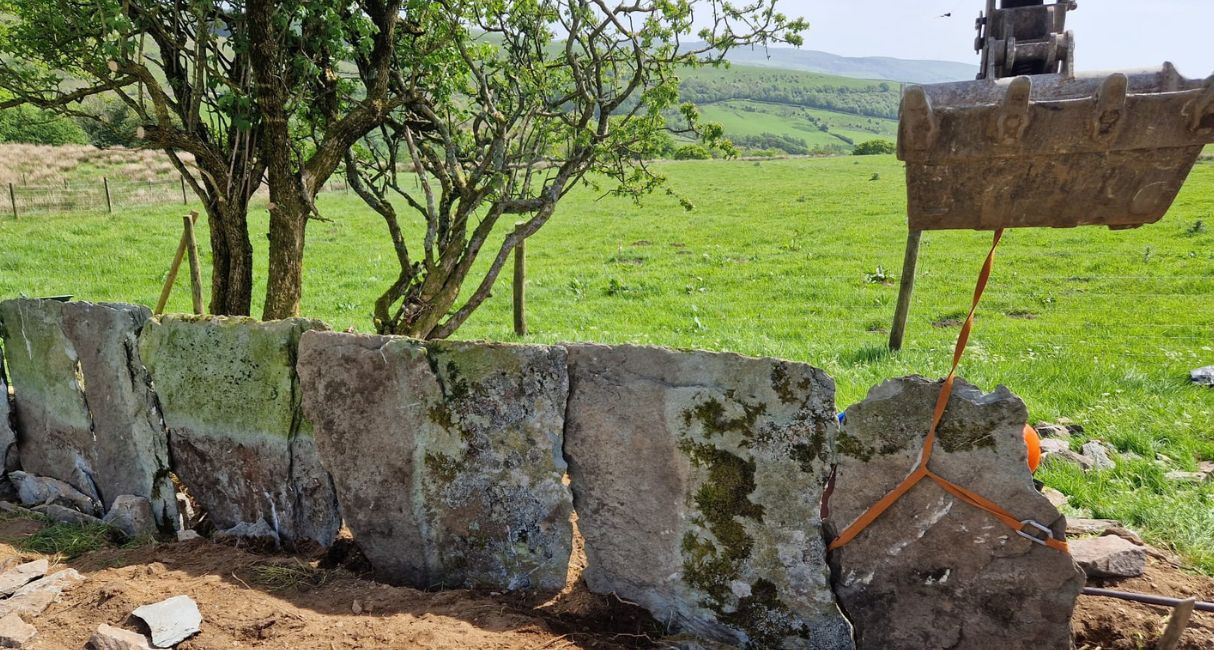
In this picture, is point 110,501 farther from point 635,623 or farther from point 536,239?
point 536,239

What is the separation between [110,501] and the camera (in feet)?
16.5

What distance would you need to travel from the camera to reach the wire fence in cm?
2042

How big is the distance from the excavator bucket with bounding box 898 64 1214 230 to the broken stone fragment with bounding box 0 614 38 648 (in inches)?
164

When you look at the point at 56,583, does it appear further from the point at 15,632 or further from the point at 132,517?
the point at 132,517

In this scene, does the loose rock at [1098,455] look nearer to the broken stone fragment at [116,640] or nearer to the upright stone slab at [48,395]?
the broken stone fragment at [116,640]

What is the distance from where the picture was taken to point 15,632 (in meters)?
3.61

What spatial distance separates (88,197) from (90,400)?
2040cm

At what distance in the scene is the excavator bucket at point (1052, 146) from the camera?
2436mm

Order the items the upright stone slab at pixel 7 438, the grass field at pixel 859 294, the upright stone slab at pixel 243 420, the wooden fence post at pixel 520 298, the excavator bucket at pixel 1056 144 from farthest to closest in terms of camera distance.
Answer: the wooden fence post at pixel 520 298
the grass field at pixel 859 294
the upright stone slab at pixel 7 438
the upright stone slab at pixel 243 420
the excavator bucket at pixel 1056 144

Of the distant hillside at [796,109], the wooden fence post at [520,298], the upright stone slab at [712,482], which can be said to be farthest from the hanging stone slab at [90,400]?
the distant hillside at [796,109]

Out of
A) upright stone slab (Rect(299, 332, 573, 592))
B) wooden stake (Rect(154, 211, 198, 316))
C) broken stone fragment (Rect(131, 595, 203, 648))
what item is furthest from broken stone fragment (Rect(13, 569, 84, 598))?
wooden stake (Rect(154, 211, 198, 316))

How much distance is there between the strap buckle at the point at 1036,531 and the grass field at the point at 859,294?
1.69 meters

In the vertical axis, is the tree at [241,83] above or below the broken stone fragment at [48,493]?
above

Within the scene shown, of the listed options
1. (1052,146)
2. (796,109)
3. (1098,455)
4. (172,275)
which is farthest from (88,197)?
(796,109)
